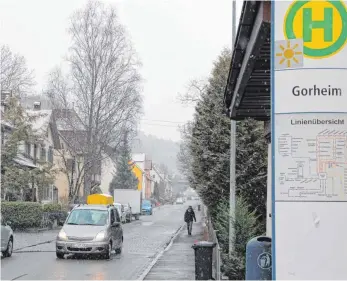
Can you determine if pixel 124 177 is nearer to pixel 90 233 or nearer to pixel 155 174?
pixel 90 233

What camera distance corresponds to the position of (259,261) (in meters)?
8.71

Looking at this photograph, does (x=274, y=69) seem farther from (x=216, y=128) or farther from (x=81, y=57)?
(x=81, y=57)

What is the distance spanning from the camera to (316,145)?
264 inches

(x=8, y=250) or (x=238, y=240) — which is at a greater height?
(x=238, y=240)

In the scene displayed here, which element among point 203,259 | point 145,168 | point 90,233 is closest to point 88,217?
point 90,233

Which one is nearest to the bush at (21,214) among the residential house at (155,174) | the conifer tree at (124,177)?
the conifer tree at (124,177)

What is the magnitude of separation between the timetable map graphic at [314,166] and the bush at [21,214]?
29320mm

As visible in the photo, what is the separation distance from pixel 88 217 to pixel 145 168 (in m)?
123

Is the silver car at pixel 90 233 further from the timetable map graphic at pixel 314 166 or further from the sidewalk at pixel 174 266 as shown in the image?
the timetable map graphic at pixel 314 166

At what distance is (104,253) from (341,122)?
515 inches

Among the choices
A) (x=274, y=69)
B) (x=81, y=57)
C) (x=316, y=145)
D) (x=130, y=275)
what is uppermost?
(x=81, y=57)

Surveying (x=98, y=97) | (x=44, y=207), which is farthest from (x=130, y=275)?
(x=98, y=97)

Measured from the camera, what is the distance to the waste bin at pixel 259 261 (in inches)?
341

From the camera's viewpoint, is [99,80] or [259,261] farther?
[99,80]
